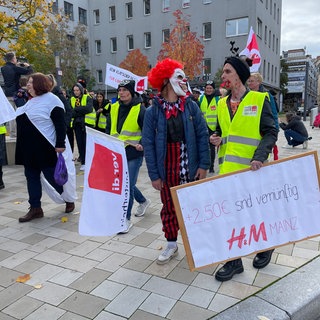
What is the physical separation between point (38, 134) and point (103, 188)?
158 cm

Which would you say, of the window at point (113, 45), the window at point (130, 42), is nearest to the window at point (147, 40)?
the window at point (130, 42)

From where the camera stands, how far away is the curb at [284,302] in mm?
2514

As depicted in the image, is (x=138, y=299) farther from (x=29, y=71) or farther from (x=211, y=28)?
(x=211, y=28)

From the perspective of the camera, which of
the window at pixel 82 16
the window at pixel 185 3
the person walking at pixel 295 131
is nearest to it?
the person walking at pixel 295 131

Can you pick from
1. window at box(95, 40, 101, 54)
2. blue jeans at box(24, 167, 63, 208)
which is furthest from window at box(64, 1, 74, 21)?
blue jeans at box(24, 167, 63, 208)

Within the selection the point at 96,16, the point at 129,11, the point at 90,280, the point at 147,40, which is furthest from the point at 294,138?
the point at 96,16

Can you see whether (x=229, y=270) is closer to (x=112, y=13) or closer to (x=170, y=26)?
(x=170, y=26)

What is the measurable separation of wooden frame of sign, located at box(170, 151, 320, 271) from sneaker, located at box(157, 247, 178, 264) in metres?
0.70

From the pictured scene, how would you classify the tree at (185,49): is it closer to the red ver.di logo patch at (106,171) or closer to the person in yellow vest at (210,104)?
the person in yellow vest at (210,104)

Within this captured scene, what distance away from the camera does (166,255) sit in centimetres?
341

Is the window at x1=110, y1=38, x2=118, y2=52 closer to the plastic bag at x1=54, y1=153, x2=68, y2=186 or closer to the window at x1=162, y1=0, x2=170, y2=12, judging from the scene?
the window at x1=162, y1=0, x2=170, y2=12

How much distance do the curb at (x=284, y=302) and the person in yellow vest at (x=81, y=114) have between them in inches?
233

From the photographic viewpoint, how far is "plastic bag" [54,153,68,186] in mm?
4391

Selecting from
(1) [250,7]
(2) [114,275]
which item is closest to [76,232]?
(2) [114,275]
